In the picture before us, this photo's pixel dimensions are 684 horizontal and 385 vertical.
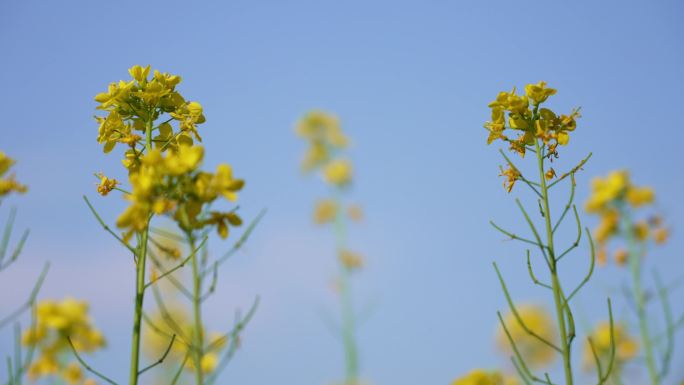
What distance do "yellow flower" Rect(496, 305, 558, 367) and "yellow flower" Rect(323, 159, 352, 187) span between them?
291 centimetres

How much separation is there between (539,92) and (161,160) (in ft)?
4.74

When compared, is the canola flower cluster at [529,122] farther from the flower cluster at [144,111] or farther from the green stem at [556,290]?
the flower cluster at [144,111]

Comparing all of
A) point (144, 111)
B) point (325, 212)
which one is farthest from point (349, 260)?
point (144, 111)

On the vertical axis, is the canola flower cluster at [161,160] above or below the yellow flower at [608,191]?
below

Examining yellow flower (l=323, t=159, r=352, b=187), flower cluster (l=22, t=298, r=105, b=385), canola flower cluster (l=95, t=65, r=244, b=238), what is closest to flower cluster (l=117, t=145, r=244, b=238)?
canola flower cluster (l=95, t=65, r=244, b=238)

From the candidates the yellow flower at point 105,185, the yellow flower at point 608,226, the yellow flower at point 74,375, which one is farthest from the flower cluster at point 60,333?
the yellow flower at point 608,226

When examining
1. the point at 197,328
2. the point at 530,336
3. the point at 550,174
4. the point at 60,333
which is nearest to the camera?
the point at 197,328

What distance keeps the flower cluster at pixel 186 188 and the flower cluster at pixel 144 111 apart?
75 cm

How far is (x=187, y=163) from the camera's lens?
1.73m

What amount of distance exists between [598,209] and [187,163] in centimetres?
426

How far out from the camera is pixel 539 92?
2.34 m

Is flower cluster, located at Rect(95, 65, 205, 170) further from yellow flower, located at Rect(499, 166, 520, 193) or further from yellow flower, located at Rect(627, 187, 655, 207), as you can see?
yellow flower, located at Rect(627, 187, 655, 207)

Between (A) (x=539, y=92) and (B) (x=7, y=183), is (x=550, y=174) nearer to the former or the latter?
(A) (x=539, y=92)

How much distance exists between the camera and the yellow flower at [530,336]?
6.52 meters
